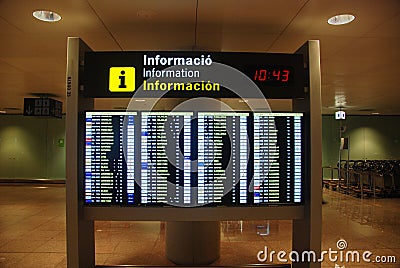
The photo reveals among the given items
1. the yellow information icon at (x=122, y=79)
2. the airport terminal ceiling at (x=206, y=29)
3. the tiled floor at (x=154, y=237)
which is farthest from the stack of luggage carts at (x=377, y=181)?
the yellow information icon at (x=122, y=79)

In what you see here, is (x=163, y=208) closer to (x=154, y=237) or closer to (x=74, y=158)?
(x=74, y=158)

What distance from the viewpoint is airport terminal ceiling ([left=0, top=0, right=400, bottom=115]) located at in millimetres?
3012

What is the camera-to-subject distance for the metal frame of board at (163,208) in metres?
2.79

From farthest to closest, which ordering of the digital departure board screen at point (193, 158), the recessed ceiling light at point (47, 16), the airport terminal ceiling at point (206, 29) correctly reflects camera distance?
the recessed ceiling light at point (47, 16)
the airport terminal ceiling at point (206, 29)
the digital departure board screen at point (193, 158)

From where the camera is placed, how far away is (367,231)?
19.8ft

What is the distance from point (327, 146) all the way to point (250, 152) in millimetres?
12568

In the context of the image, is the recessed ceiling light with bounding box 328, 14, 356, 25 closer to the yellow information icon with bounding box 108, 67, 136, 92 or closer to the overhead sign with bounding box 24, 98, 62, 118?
the yellow information icon with bounding box 108, 67, 136, 92

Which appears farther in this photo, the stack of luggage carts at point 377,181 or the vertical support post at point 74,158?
the stack of luggage carts at point 377,181

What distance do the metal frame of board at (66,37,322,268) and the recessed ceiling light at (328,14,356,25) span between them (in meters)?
0.65

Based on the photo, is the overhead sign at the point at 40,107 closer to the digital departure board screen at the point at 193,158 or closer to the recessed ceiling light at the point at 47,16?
the recessed ceiling light at the point at 47,16

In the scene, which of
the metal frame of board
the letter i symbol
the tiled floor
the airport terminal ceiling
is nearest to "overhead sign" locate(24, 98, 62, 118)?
the tiled floor

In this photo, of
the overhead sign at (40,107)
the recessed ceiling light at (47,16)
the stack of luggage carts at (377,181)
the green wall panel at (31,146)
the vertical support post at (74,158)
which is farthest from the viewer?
the green wall panel at (31,146)

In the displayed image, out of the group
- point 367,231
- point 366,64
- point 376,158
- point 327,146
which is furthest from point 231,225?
point 376,158

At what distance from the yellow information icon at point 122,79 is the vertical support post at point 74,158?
278 mm
